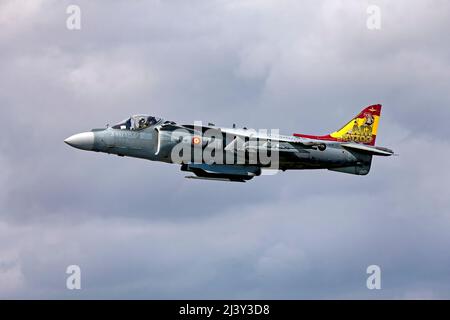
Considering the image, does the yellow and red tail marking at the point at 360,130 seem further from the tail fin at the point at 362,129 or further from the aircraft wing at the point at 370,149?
the aircraft wing at the point at 370,149

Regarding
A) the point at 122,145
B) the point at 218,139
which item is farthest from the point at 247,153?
the point at 122,145

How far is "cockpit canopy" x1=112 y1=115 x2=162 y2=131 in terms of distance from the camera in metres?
67.6

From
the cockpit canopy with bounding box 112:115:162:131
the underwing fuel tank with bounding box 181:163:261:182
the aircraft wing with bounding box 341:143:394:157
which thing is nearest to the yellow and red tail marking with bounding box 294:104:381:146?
the aircraft wing with bounding box 341:143:394:157

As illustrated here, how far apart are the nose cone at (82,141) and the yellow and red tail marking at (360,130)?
1348 centimetres

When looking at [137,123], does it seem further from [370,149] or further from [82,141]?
[370,149]

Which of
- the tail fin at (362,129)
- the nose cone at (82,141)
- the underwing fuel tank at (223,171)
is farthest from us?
the tail fin at (362,129)

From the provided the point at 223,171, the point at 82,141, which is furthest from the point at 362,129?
the point at 82,141

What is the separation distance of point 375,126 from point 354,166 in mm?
3298

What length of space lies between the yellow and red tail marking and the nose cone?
1348cm

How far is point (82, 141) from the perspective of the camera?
67000mm

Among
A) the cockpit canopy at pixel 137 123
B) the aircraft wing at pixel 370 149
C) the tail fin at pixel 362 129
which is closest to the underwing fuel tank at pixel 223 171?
the cockpit canopy at pixel 137 123

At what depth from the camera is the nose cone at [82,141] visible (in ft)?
220

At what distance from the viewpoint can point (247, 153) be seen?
67.6 m

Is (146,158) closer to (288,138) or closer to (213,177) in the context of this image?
(213,177)
